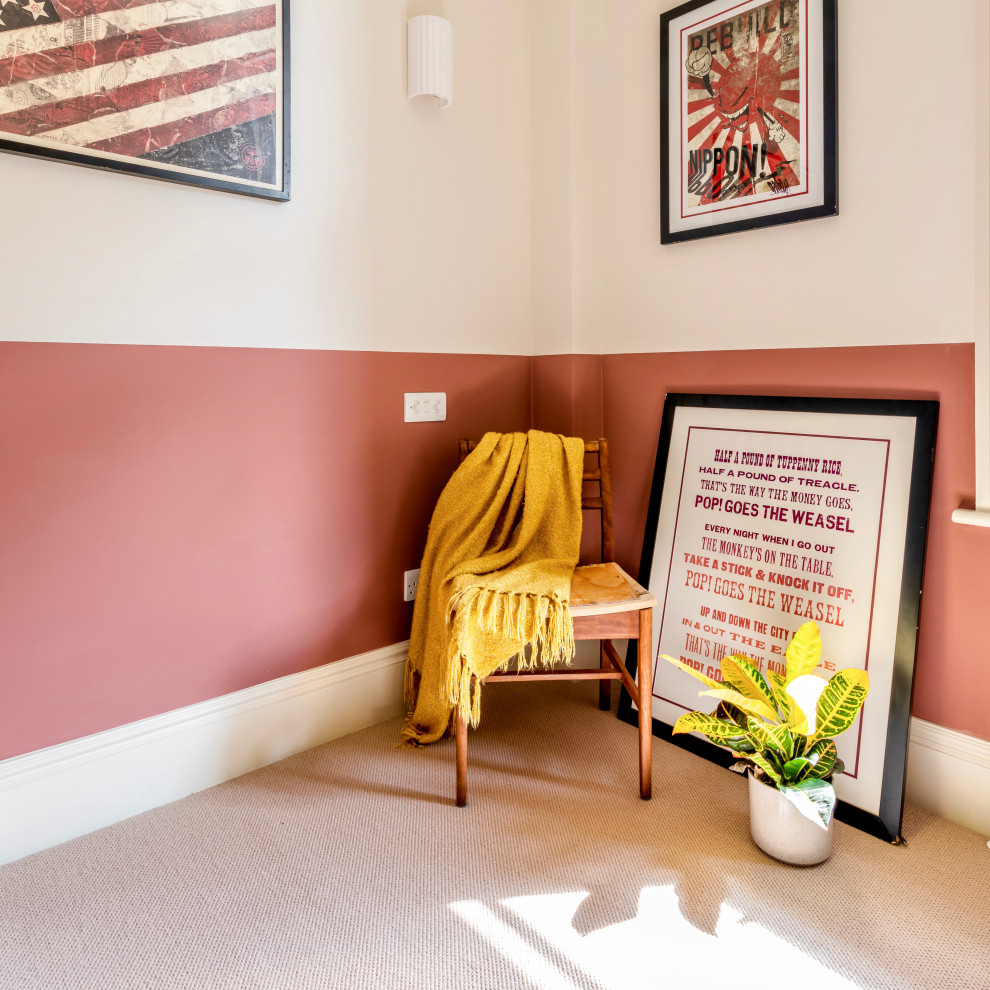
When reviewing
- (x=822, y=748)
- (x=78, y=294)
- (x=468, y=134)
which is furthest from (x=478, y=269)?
(x=822, y=748)

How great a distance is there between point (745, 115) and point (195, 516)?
1.83 metres

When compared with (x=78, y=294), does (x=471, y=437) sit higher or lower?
Result: lower

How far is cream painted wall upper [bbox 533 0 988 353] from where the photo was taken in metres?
1.70

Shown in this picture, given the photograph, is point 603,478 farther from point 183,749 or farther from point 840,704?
point 183,749

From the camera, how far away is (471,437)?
8.13 ft

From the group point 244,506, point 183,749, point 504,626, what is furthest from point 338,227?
point 183,749

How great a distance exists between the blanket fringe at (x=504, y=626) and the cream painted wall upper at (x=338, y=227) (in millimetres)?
864

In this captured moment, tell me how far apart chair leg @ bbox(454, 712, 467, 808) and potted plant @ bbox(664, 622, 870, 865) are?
53cm

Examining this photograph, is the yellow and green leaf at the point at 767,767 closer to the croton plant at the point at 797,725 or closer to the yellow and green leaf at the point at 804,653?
the croton plant at the point at 797,725

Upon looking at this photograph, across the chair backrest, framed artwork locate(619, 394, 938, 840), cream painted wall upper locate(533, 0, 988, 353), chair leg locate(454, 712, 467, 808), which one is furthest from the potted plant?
cream painted wall upper locate(533, 0, 988, 353)

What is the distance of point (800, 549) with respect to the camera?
1.96 meters

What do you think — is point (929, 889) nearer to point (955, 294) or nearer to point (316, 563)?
point (955, 294)

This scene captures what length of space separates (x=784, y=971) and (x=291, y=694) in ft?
4.54

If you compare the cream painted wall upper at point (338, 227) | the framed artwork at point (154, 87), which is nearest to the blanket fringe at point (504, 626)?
the cream painted wall upper at point (338, 227)
